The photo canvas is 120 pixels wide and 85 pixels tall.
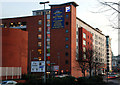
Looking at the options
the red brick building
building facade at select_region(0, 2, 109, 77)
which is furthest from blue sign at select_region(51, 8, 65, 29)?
the red brick building

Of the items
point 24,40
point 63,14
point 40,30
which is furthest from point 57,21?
point 24,40

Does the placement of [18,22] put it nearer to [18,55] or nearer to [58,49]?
[58,49]

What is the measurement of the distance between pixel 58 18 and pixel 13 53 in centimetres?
3572

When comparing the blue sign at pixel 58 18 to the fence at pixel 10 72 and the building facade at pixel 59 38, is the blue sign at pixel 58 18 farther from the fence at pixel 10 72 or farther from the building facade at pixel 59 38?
the fence at pixel 10 72

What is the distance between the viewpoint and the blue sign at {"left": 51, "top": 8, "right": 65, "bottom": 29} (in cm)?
8196

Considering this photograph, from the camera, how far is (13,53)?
168 ft

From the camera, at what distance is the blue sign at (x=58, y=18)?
81963 mm

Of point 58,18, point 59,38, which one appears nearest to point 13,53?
point 59,38

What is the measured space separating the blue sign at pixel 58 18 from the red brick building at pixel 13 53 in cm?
2932

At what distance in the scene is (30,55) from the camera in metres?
85.7

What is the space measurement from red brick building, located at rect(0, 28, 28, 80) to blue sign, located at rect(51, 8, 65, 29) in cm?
2932

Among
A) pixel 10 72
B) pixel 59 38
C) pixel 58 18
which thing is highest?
pixel 58 18

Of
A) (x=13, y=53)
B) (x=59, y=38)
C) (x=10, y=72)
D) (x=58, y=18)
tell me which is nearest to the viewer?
(x=10, y=72)

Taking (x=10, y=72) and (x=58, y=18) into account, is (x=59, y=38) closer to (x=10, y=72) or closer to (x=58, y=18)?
(x=58, y=18)
